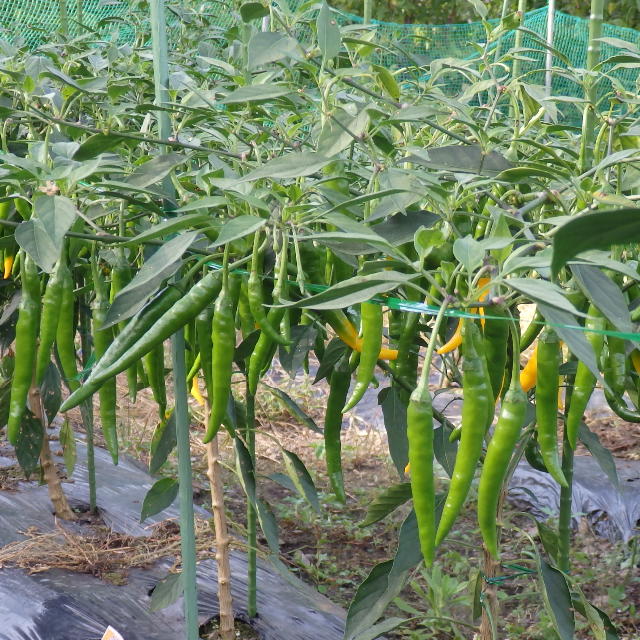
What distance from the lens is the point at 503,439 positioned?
2.60 ft

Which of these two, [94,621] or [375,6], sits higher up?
[375,6]

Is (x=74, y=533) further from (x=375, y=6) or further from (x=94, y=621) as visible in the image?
(x=375, y=6)

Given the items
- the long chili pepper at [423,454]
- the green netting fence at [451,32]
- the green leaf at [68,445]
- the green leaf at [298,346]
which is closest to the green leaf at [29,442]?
the green leaf at [68,445]

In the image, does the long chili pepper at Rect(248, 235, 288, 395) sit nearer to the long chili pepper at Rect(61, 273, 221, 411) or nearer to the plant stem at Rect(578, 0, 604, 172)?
the long chili pepper at Rect(61, 273, 221, 411)

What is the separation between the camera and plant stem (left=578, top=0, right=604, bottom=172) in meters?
1.05

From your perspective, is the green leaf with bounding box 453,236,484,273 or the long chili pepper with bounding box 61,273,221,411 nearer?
the green leaf with bounding box 453,236,484,273

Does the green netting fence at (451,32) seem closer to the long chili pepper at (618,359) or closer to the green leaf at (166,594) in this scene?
the green leaf at (166,594)

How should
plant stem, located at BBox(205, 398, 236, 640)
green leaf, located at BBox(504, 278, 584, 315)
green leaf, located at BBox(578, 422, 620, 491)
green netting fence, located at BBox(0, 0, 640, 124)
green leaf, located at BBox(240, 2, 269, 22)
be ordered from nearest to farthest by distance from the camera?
green leaf, located at BBox(504, 278, 584, 315) < green leaf, located at BBox(240, 2, 269, 22) < green leaf, located at BBox(578, 422, 620, 491) < plant stem, located at BBox(205, 398, 236, 640) < green netting fence, located at BBox(0, 0, 640, 124)

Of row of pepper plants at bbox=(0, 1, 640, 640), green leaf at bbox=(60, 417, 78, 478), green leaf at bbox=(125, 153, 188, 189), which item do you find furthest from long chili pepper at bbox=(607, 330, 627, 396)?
green leaf at bbox=(60, 417, 78, 478)

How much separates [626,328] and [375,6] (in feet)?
36.7

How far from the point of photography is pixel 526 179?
971mm

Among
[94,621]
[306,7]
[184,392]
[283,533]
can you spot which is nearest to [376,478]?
[283,533]

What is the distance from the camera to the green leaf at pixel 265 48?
1010 millimetres

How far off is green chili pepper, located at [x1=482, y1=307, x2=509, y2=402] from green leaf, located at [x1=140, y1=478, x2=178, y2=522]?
950 mm
